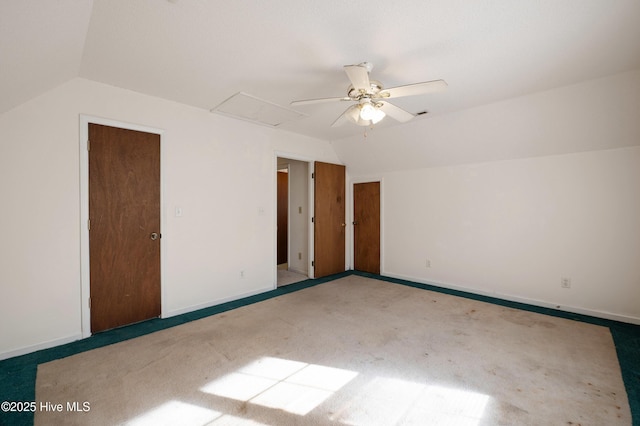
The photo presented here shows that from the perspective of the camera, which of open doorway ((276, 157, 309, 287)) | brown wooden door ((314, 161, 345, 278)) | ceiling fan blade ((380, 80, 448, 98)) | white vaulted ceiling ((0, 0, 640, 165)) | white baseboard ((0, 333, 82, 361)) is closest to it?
white vaulted ceiling ((0, 0, 640, 165))

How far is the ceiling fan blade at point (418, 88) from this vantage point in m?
2.00

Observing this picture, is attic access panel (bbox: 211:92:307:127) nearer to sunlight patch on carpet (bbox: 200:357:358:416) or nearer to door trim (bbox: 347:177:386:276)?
door trim (bbox: 347:177:386:276)

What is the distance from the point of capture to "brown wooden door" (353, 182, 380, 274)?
17.3ft

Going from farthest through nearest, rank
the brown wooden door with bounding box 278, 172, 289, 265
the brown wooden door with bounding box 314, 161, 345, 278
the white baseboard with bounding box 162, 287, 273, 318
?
1. the brown wooden door with bounding box 278, 172, 289, 265
2. the brown wooden door with bounding box 314, 161, 345, 278
3. the white baseboard with bounding box 162, 287, 273, 318

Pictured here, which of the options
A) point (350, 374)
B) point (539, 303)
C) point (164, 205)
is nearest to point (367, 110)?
point (350, 374)

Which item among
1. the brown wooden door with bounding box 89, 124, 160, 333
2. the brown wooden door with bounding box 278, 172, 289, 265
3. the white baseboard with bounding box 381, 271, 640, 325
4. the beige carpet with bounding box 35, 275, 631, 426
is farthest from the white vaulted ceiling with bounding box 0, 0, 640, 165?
the brown wooden door with bounding box 278, 172, 289, 265

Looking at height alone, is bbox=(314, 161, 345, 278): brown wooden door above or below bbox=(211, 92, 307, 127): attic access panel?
below

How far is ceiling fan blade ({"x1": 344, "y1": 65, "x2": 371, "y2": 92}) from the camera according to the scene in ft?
6.27

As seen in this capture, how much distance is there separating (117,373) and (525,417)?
9.33 ft

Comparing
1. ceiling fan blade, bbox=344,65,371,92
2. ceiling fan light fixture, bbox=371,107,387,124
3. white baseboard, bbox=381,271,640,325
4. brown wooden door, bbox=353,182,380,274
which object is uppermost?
ceiling fan blade, bbox=344,65,371,92

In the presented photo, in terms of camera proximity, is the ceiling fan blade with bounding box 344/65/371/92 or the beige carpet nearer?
the beige carpet

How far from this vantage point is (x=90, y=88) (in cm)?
268

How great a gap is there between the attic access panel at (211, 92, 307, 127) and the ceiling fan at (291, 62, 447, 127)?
3.14 ft

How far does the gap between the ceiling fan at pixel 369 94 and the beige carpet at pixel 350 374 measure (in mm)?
2133
